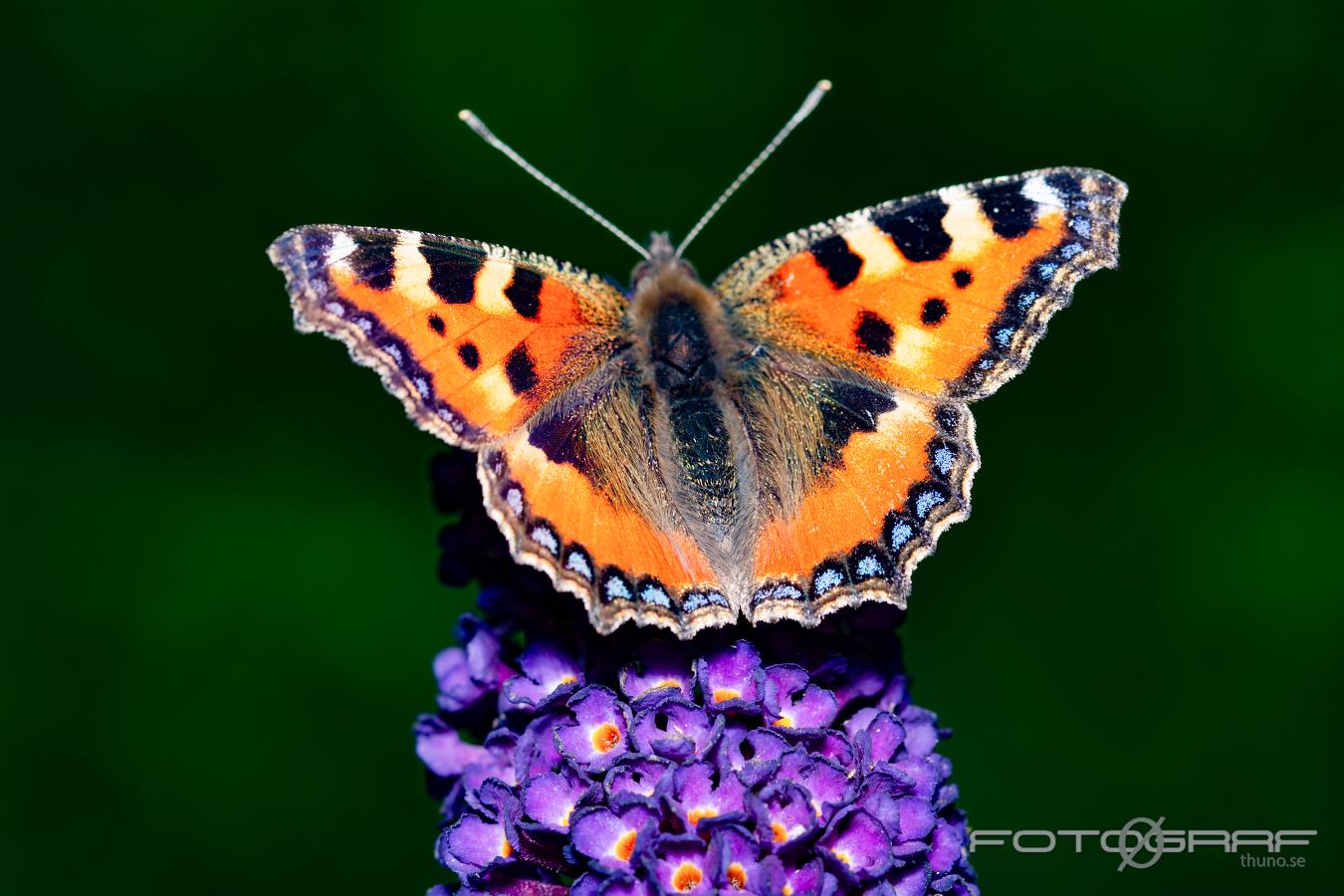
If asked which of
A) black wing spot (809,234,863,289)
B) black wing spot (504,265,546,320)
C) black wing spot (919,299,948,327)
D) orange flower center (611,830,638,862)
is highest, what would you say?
black wing spot (809,234,863,289)

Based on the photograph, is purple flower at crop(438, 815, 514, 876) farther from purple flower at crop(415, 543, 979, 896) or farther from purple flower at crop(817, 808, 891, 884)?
purple flower at crop(817, 808, 891, 884)

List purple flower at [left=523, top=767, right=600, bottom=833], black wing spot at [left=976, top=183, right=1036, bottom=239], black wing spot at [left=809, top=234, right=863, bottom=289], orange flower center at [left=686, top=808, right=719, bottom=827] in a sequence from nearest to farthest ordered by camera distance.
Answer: orange flower center at [left=686, top=808, right=719, bottom=827] → purple flower at [left=523, top=767, right=600, bottom=833] → black wing spot at [left=976, top=183, right=1036, bottom=239] → black wing spot at [left=809, top=234, right=863, bottom=289]

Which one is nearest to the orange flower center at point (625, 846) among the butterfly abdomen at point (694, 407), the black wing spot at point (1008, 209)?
the butterfly abdomen at point (694, 407)

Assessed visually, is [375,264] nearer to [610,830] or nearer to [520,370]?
[520,370]

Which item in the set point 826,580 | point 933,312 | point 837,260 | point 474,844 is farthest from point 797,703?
point 837,260

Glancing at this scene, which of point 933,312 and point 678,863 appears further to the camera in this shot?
point 933,312

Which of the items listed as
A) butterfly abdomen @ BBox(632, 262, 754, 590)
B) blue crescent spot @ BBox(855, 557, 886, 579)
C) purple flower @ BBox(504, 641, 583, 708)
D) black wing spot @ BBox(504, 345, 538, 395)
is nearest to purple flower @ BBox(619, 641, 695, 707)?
purple flower @ BBox(504, 641, 583, 708)

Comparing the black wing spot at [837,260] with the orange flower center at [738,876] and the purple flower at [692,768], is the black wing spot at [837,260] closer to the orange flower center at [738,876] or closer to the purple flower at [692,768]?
the purple flower at [692,768]
